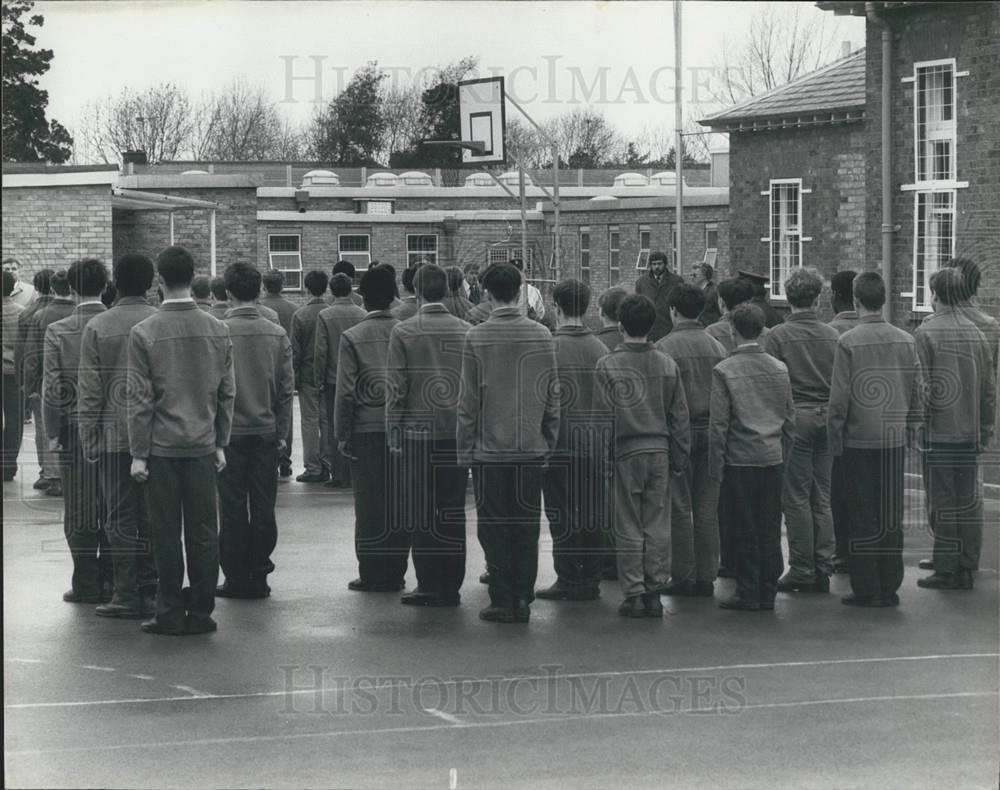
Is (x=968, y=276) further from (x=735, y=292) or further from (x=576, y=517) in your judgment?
(x=576, y=517)

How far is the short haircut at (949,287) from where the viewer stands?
1043 centimetres

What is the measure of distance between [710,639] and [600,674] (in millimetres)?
1098

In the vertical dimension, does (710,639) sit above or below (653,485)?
below

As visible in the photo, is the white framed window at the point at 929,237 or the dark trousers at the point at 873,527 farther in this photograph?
the white framed window at the point at 929,237

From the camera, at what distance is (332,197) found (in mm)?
51062

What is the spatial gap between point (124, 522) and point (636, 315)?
326 cm

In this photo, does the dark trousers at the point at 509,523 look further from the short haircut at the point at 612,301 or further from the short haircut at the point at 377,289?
the short haircut at the point at 377,289

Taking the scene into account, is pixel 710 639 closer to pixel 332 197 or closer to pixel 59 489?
pixel 59 489

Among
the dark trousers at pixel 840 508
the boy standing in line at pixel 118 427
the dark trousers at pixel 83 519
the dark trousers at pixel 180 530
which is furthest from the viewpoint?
the dark trousers at pixel 840 508

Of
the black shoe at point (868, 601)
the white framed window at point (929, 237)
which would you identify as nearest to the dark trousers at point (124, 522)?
the black shoe at point (868, 601)

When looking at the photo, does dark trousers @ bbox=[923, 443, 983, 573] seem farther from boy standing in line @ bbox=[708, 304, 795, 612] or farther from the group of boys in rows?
boy standing in line @ bbox=[708, 304, 795, 612]

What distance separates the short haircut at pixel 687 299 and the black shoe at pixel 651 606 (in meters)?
1.81

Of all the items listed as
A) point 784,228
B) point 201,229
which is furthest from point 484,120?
point 784,228

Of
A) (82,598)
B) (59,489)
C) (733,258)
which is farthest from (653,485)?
(733,258)
